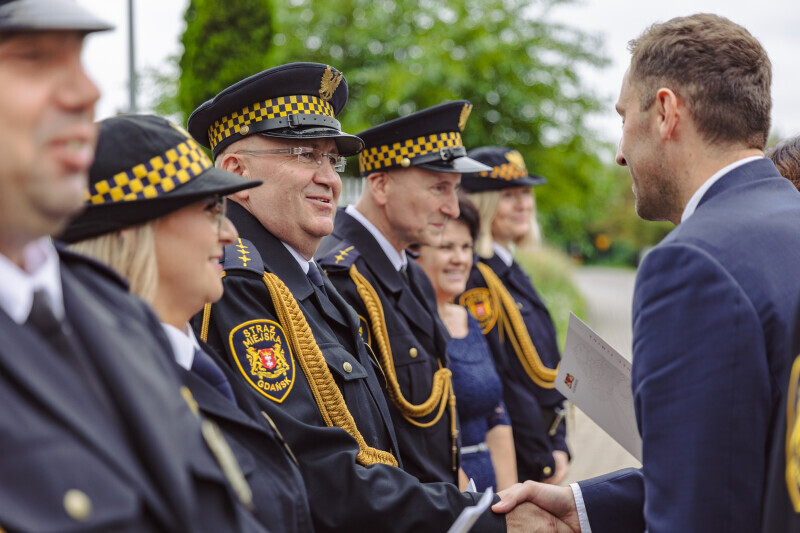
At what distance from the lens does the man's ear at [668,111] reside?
2.20m

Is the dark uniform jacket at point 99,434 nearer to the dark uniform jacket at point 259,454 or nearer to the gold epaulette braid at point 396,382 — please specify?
the dark uniform jacket at point 259,454

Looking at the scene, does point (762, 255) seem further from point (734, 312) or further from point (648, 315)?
point (648, 315)

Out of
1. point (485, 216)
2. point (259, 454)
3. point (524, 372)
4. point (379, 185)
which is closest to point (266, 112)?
point (379, 185)

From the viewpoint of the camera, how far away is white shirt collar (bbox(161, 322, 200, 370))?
1.86 meters

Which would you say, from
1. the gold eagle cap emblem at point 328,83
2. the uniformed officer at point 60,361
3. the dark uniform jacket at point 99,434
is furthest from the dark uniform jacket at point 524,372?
the uniformed officer at point 60,361

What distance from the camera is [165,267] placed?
6.08 ft

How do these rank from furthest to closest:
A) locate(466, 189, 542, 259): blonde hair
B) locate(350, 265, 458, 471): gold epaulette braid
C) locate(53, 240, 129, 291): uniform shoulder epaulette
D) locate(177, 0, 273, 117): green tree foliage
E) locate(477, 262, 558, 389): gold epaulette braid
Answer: locate(177, 0, 273, 117): green tree foliage → locate(466, 189, 542, 259): blonde hair → locate(477, 262, 558, 389): gold epaulette braid → locate(350, 265, 458, 471): gold epaulette braid → locate(53, 240, 129, 291): uniform shoulder epaulette

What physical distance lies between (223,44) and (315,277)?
1187cm

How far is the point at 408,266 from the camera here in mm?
4113

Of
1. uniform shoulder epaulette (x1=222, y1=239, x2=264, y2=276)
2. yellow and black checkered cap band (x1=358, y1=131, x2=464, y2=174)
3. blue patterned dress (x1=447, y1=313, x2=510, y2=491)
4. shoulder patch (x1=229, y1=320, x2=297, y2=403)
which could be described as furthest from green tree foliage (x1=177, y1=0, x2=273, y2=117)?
shoulder patch (x1=229, y1=320, x2=297, y2=403)

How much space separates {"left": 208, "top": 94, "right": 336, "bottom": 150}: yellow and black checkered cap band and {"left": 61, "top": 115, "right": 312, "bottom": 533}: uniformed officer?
1065mm

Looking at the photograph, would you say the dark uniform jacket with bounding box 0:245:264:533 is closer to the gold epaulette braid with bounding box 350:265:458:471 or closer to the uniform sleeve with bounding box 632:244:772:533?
the uniform sleeve with bounding box 632:244:772:533

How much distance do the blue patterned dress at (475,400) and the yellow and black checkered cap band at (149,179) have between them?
8.63ft

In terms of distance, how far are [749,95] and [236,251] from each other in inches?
64.9
